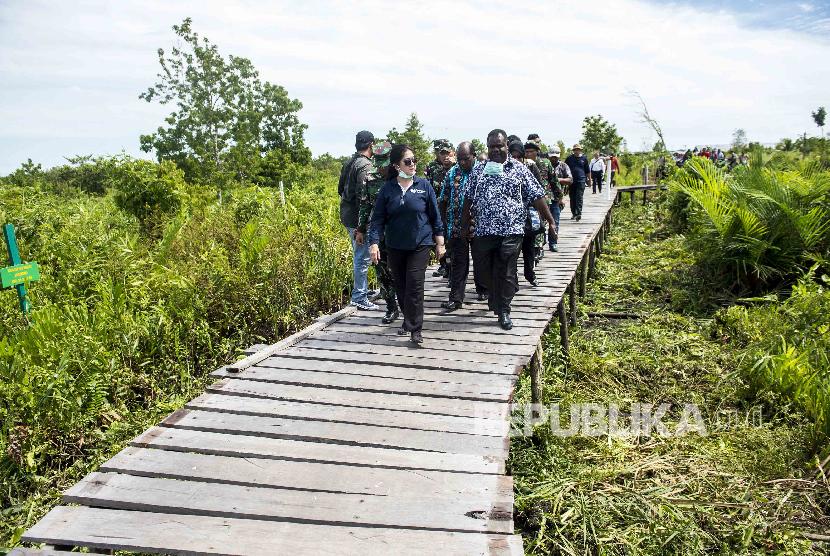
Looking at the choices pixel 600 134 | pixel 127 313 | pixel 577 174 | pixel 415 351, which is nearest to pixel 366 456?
pixel 415 351

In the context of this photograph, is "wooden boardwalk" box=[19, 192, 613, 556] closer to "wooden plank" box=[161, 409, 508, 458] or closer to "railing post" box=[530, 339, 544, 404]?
"wooden plank" box=[161, 409, 508, 458]

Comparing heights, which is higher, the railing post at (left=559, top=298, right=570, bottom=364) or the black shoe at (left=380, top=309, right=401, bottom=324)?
the black shoe at (left=380, top=309, right=401, bottom=324)

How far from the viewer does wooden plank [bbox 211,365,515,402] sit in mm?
4027

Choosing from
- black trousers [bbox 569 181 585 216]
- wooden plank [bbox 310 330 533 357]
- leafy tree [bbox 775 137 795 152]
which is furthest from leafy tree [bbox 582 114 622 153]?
wooden plank [bbox 310 330 533 357]

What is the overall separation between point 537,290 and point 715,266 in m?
3.63

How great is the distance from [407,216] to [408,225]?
0.07 metres

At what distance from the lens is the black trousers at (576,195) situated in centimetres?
1184

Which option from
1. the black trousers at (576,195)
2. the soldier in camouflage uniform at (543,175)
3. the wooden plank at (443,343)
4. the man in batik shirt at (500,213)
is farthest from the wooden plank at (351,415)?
the black trousers at (576,195)

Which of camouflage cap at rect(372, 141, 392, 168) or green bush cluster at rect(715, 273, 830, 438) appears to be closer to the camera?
green bush cluster at rect(715, 273, 830, 438)

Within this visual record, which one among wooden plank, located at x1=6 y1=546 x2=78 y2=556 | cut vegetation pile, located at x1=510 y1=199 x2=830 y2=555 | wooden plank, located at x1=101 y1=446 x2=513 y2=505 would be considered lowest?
cut vegetation pile, located at x1=510 y1=199 x2=830 y2=555

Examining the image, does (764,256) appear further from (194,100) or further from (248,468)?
(194,100)

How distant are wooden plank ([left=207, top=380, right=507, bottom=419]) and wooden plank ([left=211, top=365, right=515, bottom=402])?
7cm

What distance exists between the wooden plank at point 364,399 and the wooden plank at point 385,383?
0.21 ft

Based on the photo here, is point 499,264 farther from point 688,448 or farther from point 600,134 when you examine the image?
point 600,134
